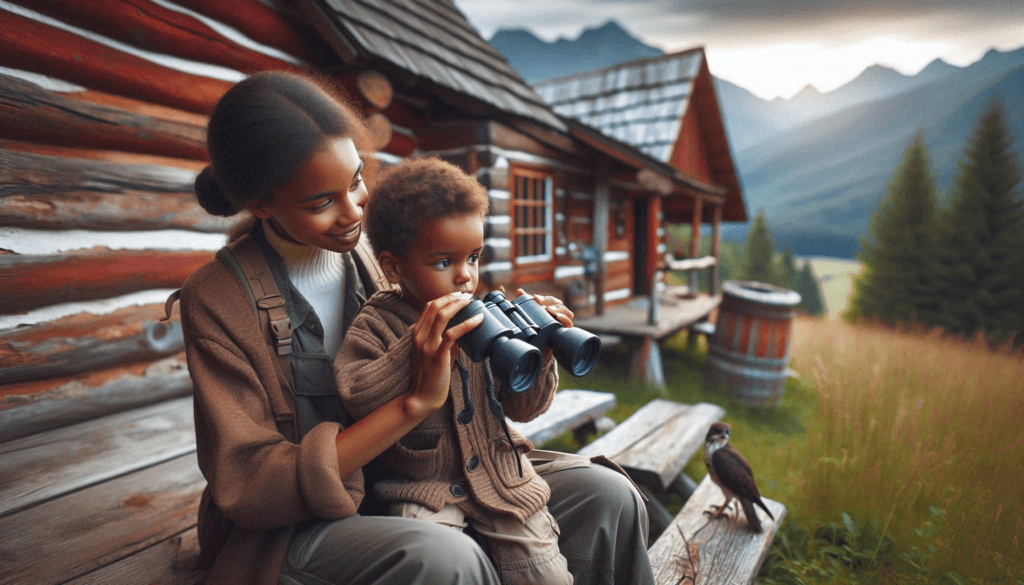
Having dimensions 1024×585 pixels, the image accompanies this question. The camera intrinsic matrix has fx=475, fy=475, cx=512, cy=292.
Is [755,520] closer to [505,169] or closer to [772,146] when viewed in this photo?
[505,169]

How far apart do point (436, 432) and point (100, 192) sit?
2.38 metres

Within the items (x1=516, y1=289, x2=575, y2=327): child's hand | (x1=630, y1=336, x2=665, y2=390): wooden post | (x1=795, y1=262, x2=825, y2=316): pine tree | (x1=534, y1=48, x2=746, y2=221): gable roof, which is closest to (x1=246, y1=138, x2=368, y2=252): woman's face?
(x1=516, y1=289, x2=575, y2=327): child's hand

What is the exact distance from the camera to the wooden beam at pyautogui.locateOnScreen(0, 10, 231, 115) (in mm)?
2061

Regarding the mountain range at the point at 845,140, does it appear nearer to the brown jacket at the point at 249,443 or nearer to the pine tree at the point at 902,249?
the pine tree at the point at 902,249

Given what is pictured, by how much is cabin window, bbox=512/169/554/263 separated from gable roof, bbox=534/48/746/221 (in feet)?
9.87

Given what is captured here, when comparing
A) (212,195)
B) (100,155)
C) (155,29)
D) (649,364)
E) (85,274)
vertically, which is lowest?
(649,364)

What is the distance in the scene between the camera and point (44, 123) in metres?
2.16

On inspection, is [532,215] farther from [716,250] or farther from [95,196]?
[716,250]

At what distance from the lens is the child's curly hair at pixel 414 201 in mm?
1252

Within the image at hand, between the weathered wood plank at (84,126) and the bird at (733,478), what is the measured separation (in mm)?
3263

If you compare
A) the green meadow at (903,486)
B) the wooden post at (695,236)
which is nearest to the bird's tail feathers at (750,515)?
the green meadow at (903,486)

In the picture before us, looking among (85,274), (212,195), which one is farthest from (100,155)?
(212,195)

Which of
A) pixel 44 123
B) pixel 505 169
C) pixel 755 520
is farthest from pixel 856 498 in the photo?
pixel 44 123

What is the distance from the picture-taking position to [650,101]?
949cm
